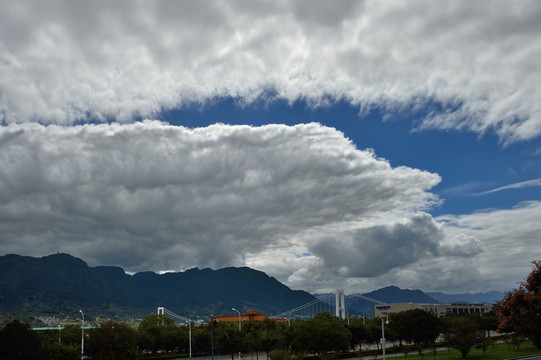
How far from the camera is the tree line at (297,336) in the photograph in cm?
5306

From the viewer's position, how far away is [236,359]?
111m

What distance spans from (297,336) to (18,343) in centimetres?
4750

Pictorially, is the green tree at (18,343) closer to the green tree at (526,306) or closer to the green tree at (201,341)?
the green tree at (526,306)

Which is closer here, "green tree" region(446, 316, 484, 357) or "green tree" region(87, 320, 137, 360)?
"green tree" region(446, 316, 484, 357)

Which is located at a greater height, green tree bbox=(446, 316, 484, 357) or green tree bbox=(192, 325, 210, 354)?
green tree bbox=(446, 316, 484, 357)

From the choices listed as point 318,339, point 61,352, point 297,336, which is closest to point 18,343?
point 61,352

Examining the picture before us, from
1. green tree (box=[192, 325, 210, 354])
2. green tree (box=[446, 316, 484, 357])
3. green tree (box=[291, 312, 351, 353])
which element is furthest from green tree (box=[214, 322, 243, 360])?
green tree (box=[446, 316, 484, 357])

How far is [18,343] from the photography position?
6062 cm

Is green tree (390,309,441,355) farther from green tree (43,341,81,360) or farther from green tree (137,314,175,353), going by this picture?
green tree (43,341,81,360)

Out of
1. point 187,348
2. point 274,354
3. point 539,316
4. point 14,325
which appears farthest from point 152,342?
point 539,316

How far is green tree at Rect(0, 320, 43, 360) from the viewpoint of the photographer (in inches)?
2368

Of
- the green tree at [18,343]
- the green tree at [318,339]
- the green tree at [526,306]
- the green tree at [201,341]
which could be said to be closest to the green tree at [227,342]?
the green tree at [201,341]

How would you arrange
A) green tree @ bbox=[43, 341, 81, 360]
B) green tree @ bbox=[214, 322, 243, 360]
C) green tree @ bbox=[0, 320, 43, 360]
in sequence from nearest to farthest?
green tree @ bbox=[0, 320, 43, 360] → green tree @ bbox=[43, 341, 81, 360] → green tree @ bbox=[214, 322, 243, 360]

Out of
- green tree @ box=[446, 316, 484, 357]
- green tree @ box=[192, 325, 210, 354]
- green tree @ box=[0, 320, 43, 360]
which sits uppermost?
green tree @ box=[0, 320, 43, 360]
